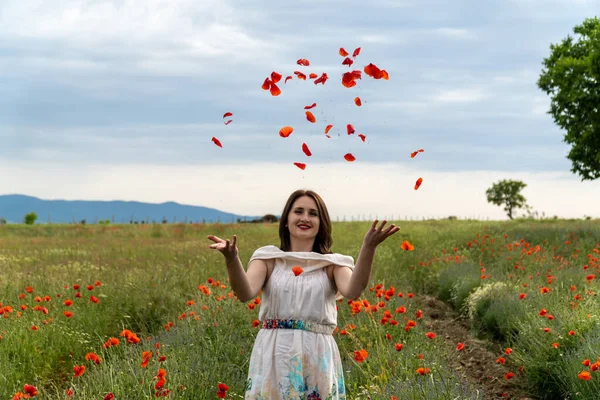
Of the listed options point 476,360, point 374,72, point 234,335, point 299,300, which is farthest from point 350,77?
point 476,360

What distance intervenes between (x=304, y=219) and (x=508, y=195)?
68.8m

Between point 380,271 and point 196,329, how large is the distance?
5952 millimetres

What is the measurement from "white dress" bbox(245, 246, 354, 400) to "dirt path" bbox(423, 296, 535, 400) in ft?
7.59

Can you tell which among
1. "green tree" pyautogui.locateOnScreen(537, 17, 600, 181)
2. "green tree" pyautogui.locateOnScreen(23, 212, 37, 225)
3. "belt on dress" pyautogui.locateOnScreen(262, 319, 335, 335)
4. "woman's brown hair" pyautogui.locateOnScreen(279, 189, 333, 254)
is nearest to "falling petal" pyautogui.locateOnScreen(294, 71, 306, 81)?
"woman's brown hair" pyautogui.locateOnScreen(279, 189, 333, 254)

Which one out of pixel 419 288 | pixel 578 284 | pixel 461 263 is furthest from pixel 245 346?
pixel 461 263

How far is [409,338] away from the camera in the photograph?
6.52 m

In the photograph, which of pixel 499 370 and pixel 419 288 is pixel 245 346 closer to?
pixel 499 370

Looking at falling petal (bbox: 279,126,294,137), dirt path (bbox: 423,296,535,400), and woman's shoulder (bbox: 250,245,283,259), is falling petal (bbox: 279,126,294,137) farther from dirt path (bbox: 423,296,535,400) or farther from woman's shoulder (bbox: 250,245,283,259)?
dirt path (bbox: 423,296,535,400)

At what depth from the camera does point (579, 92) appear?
888 inches

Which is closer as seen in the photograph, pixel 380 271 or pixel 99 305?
pixel 99 305

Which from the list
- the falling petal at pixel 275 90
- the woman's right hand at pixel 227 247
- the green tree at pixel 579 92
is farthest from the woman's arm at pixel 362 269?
the green tree at pixel 579 92

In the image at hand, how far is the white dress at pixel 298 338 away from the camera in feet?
12.1

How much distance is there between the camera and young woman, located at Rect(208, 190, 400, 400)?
3670 mm

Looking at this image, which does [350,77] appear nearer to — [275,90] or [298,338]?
[275,90]
